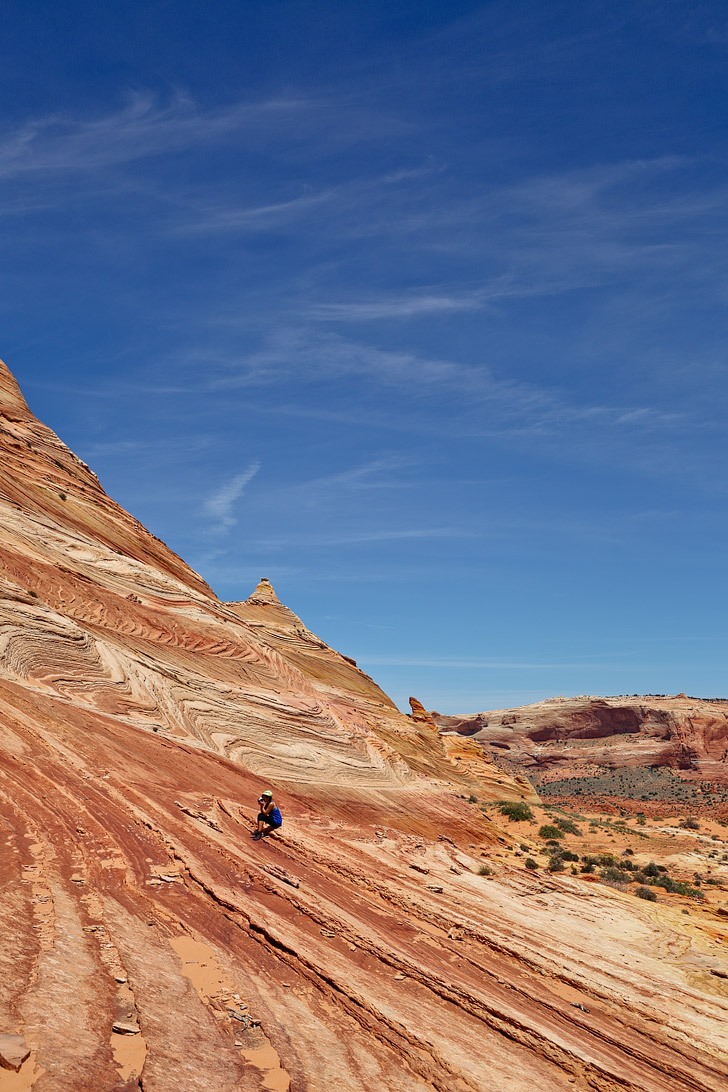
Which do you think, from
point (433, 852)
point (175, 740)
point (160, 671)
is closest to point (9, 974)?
point (175, 740)

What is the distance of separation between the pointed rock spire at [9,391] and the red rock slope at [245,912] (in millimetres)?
8900

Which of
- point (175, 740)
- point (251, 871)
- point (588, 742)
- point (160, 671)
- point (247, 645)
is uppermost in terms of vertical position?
point (588, 742)

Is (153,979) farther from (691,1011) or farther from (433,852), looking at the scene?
(433,852)

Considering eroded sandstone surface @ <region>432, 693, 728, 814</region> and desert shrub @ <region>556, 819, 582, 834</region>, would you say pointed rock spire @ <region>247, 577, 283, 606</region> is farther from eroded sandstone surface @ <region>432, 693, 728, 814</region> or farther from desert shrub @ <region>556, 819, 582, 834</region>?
eroded sandstone surface @ <region>432, 693, 728, 814</region>

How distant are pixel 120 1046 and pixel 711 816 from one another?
66308 millimetres

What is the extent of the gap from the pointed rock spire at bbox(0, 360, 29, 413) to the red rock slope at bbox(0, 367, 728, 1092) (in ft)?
29.2

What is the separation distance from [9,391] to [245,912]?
110ft

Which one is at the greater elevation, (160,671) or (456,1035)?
(160,671)

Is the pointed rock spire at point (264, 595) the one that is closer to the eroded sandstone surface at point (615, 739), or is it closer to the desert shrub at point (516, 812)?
the desert shrub at point (516, 812)

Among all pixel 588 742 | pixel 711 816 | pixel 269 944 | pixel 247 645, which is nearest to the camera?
pixel 269 944

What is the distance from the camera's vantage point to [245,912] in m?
12.4

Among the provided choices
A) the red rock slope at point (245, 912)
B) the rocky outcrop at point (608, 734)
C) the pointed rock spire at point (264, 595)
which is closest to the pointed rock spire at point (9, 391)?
the red rock slope at point (245, 912)

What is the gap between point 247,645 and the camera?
32.9 meters

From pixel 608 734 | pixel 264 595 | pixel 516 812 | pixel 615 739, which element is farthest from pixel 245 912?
pixel 608 734
